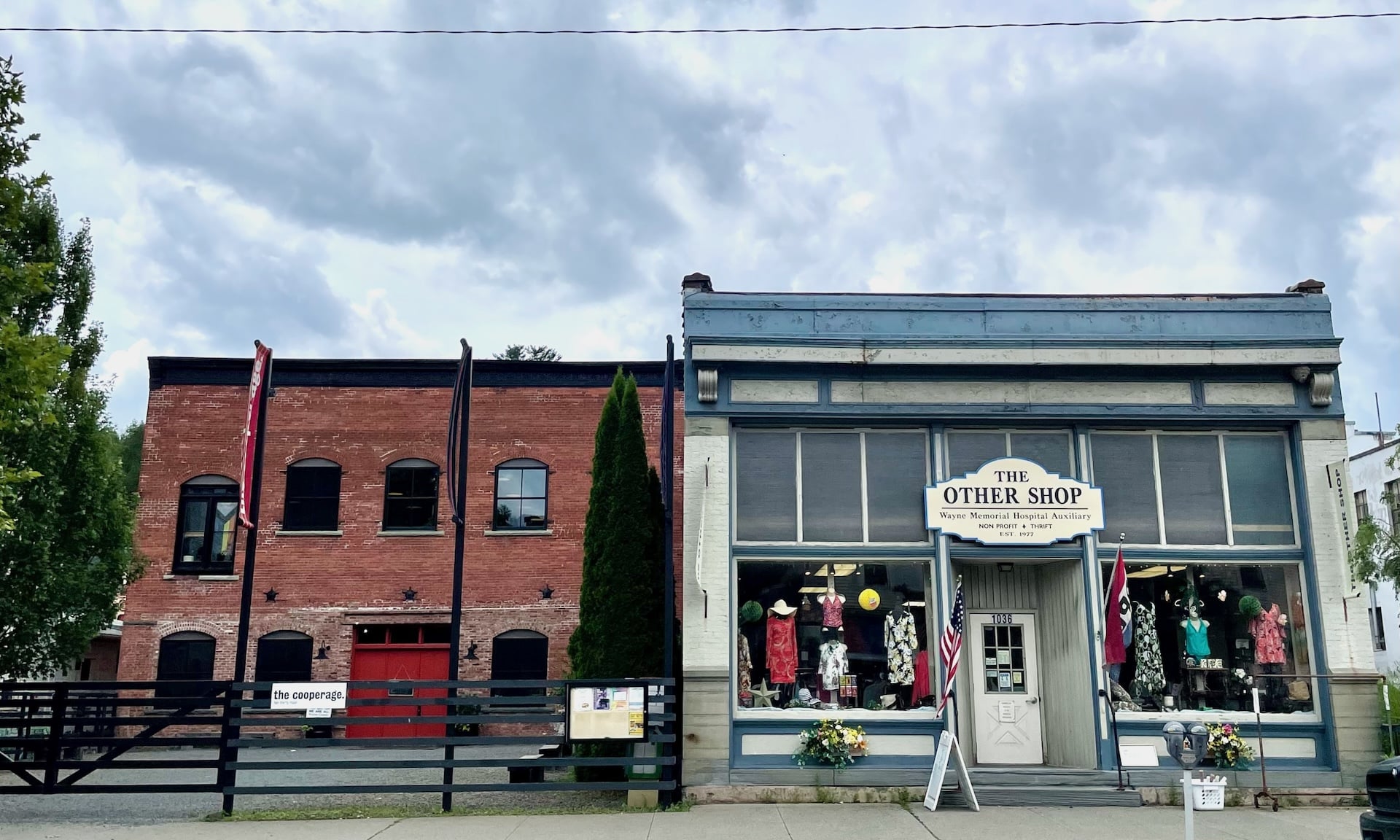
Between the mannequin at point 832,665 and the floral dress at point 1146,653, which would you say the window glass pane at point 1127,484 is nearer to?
the floral dress at point 1146,653

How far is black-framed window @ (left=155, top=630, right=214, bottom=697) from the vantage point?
22.9 meters

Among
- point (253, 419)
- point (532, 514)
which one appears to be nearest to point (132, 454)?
point (532, 514)

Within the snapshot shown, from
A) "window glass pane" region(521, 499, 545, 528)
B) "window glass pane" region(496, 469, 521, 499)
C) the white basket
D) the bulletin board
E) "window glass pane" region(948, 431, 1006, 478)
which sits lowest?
the white basket

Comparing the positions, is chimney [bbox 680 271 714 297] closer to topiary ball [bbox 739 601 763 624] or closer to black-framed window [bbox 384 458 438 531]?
topiary ball [bbox 739 601 763 624]

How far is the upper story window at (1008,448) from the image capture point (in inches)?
552

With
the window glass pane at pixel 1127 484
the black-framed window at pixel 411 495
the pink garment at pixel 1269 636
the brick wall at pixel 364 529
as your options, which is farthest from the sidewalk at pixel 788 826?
the black-framed window at pixel 411 495

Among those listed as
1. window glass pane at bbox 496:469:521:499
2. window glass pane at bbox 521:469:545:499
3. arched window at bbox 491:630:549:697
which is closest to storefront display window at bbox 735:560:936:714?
arched window at bbox 491:630:549:697

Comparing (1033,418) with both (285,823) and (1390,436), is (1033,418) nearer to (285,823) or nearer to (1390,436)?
(285,823)

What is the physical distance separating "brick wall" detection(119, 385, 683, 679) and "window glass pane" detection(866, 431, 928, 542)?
9.04 meters

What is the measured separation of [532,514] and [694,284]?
10576 mm

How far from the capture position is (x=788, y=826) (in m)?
11.2

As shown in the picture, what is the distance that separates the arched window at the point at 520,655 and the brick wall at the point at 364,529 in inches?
6.0

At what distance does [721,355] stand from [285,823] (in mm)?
7498

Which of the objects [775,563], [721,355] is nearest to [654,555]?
[775,563]
